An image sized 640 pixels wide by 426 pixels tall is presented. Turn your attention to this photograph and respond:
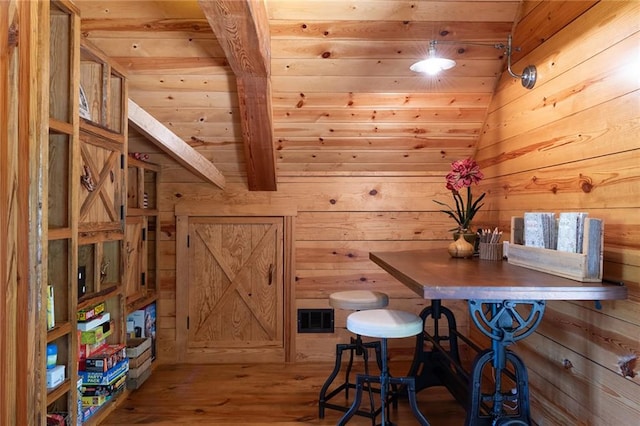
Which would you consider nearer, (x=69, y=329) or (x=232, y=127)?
(x=69, y=329)

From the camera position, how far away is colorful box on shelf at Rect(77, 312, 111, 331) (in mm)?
2244

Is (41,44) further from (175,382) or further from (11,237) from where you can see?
(175,382)

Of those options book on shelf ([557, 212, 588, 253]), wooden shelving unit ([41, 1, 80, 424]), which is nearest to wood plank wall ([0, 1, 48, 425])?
wooden shelving unit ([41, 1, 80, 424])

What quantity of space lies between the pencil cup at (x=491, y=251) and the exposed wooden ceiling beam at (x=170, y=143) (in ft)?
6.59

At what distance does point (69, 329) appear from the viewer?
1.96m

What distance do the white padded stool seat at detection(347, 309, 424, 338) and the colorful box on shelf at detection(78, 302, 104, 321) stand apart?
1.42m

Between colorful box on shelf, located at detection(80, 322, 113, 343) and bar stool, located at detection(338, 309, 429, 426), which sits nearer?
bar stool, located at detection(338, 309, 429, 426)

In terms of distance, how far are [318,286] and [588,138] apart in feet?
7.23

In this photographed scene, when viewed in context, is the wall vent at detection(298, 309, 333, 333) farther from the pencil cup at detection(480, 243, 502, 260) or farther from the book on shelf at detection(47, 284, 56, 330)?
the book on shelf at detection(47, 284, 56, 330)

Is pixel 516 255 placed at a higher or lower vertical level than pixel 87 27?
lower

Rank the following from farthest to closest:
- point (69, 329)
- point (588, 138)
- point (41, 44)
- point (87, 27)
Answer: point (87, 27)
point (69, 329)
point (588, 138)
point (41, 44)

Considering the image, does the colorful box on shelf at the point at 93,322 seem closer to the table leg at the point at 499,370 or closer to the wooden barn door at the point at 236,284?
the wooden barn door at the point at 236,284

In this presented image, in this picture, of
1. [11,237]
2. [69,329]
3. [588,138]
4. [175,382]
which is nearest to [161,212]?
[175,382]

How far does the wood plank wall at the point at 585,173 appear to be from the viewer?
158 cm
